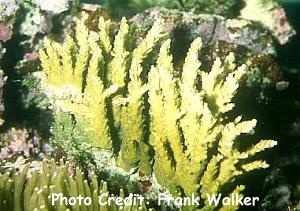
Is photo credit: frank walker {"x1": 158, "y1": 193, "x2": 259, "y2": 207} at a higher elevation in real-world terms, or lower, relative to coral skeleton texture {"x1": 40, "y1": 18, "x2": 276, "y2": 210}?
lower

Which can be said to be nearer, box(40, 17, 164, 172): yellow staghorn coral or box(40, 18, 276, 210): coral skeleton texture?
box(40, 18, 276, 210): coral skeleton texture

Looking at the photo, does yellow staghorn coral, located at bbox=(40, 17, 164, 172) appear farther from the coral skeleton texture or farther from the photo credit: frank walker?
the photo credit: frank walker

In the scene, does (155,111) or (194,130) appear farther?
(155,111)

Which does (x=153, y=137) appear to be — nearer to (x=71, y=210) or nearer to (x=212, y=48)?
(x=71, y=210)

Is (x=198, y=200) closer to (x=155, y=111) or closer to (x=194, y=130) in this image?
(x=194, y=130)

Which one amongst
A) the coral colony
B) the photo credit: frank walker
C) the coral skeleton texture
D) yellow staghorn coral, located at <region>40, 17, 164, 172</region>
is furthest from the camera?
yellow staghorn coral, located at <region>40, 17, 164, 172</region>

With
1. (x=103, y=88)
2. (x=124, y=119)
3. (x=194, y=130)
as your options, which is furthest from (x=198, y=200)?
(x=103, y=88)

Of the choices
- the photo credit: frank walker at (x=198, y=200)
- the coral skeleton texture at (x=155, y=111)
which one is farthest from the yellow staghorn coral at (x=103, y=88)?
the photo credit: frank walker at (x=198, y=200)

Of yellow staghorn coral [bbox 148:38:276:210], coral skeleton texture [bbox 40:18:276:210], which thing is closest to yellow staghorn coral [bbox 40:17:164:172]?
Answer: coral skeleton texture [bbox 40:18:276:210]

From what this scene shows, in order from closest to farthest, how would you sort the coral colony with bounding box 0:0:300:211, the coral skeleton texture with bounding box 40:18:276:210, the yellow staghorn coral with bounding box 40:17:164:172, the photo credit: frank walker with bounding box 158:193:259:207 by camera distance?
the coral colony with bounding box 0:0:300:211 < the coral skeleton texture with bounding box 40:18:276:210 < the photo credit: frank walker with bounding box 158:193:259:207 < the yellow staghorn coral with bounding box 40:17:164:172
